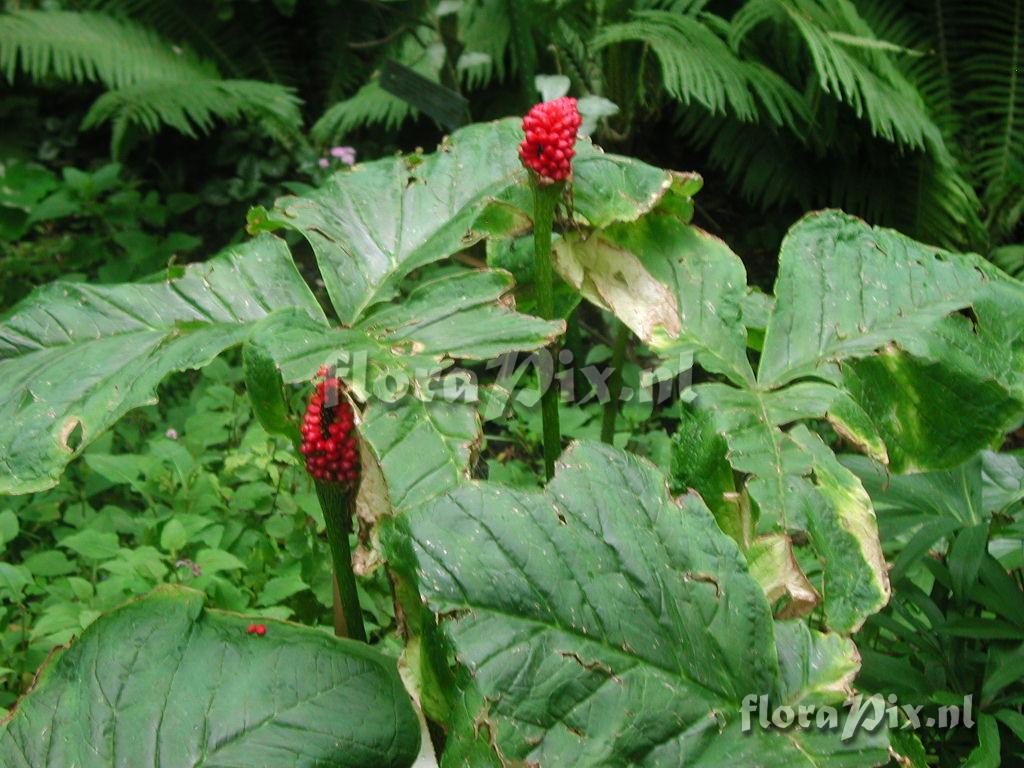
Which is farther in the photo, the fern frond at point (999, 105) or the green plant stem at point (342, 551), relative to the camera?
the fern frond at point (999, 105)

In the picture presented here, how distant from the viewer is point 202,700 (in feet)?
3.31

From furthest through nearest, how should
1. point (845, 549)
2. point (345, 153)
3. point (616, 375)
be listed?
point (345, 153), point (616, 375), point (845, 549)

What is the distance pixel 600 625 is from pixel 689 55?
2038mm

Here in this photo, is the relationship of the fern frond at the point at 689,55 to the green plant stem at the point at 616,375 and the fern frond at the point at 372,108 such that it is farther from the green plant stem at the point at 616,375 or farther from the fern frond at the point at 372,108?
the green plant stem at the point at 616,375

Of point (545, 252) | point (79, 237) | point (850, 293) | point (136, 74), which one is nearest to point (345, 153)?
point (79, 237)

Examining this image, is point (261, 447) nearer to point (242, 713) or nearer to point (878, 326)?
point (242, 713)

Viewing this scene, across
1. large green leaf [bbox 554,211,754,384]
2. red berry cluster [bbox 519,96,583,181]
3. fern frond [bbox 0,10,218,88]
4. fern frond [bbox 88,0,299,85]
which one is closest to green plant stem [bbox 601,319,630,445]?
large green leaf [bbox 554,211,754,384]

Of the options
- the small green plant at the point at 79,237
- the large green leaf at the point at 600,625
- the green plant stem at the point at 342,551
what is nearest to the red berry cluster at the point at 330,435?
the green plant stem at the point at 342,551

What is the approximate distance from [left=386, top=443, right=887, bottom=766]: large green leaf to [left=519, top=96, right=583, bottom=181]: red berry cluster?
0.39 metres

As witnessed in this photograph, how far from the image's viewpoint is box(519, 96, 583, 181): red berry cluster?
1.12 m

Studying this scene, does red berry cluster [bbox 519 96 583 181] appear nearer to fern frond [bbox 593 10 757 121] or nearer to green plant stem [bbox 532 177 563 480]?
green plant stem [bbox 532 177 563 480]

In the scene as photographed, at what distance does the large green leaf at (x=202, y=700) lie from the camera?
3.22ft

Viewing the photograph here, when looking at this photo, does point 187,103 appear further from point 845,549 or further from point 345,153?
point 845,549

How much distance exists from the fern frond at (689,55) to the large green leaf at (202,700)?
182cm
